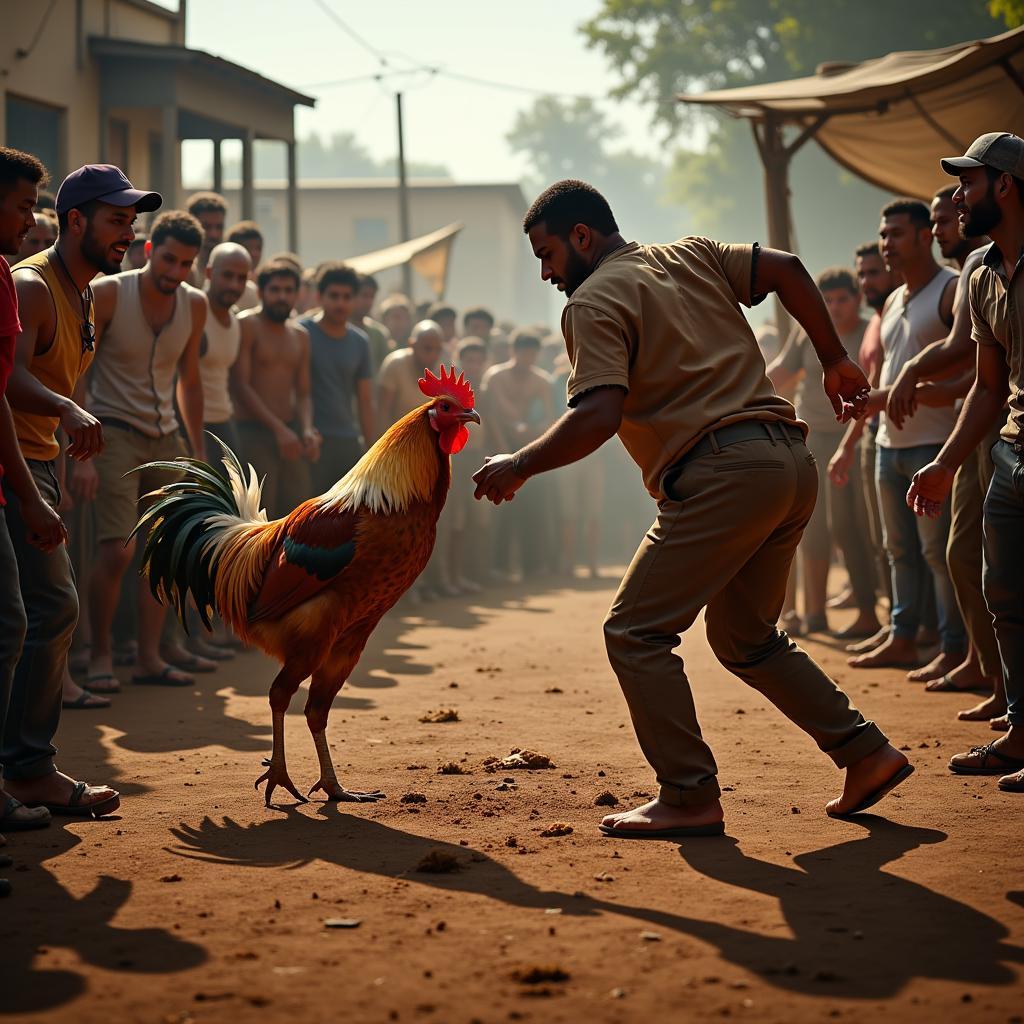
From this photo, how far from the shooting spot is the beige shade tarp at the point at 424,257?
68.8ft

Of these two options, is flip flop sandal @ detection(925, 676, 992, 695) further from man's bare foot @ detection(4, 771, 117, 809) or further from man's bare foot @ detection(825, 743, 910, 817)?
man's bare foot @ detection(4, 771, 117, 809)

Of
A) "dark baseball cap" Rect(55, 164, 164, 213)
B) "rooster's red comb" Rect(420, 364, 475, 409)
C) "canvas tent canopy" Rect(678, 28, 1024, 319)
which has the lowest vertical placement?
"rooster's red comb" Rect(420, 364, 475, 409)

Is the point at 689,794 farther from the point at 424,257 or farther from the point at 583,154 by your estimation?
the point at 583,154

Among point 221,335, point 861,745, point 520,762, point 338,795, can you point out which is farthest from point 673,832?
point 221,335

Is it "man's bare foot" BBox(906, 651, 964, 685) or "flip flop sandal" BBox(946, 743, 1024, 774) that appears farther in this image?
"man's bare foot" BBox(906, 651, 964, 685)

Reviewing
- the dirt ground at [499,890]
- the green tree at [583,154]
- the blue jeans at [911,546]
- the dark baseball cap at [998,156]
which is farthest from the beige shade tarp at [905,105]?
the green tree at [583,154]

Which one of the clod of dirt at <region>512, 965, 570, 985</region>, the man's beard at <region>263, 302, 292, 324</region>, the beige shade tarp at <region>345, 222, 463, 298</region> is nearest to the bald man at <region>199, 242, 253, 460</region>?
the man's beard at <region>263, 302, 292, 324</region>

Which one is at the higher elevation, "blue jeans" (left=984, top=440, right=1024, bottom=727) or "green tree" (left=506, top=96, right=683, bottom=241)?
"green tree" (left=506, top=96, right=683, bottom=241)

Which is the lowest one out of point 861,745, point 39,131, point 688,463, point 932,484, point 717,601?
point 861,745

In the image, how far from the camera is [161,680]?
27.7 ft

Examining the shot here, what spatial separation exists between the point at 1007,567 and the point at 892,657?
3.41 metres

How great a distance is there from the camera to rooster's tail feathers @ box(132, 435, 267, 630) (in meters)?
6.06

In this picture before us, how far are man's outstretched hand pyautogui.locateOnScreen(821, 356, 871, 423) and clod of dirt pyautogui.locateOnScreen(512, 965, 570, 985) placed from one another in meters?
2.54

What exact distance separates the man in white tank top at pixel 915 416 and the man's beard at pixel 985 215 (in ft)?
7.94
